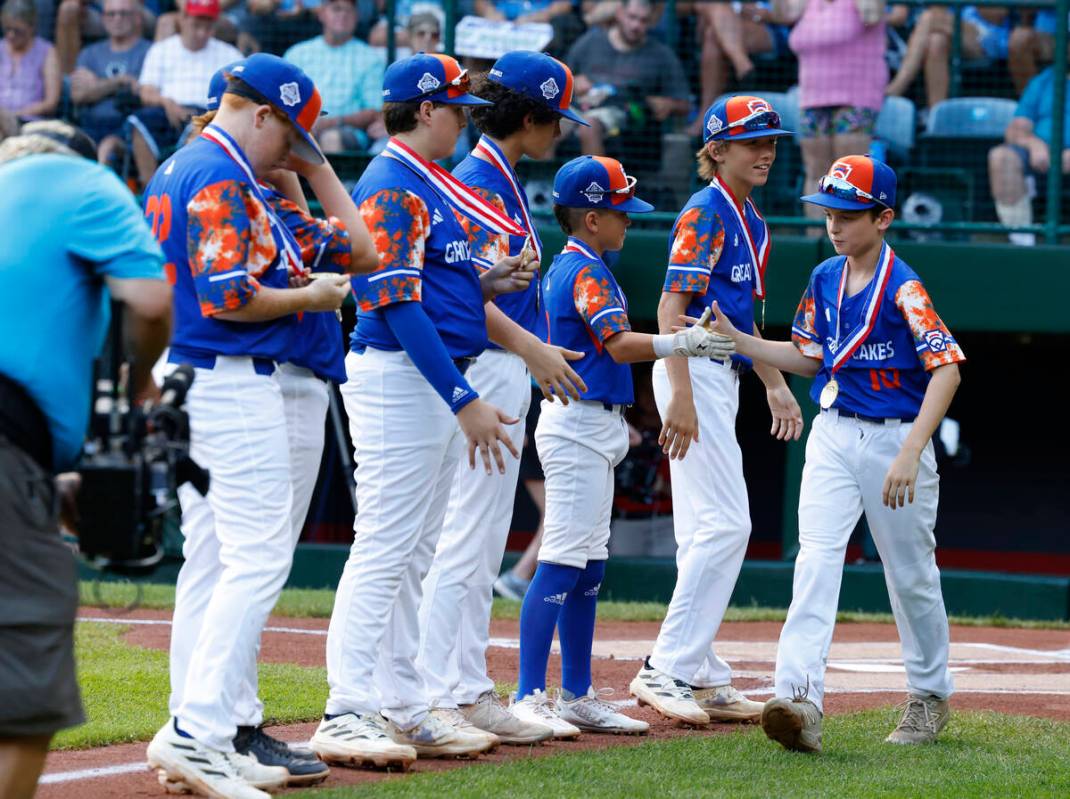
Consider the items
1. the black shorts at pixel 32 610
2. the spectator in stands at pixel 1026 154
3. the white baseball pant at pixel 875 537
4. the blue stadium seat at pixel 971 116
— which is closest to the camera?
the black shorts at pixel 32 610

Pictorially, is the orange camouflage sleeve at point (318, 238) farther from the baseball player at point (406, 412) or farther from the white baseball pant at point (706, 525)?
the white baseball pant at point (706, 525)

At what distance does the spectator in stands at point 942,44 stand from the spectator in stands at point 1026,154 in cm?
43

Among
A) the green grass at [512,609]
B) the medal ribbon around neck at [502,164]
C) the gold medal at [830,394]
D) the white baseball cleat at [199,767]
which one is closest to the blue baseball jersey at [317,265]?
the medal ribbon around neck at [502,164]

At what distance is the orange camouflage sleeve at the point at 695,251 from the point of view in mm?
5438

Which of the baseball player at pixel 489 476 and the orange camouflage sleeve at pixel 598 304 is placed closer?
the baseball player at pixel 489 476

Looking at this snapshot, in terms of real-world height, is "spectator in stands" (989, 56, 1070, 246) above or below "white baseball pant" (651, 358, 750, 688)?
above

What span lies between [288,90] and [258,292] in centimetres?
55

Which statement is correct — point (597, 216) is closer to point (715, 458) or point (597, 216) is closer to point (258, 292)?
point (715, 458)

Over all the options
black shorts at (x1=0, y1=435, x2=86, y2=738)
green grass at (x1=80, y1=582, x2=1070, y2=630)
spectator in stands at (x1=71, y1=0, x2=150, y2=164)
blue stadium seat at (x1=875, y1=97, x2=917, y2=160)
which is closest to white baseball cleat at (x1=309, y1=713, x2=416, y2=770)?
black shorts at (x1=0, y1=435, x2=86, y2=738)

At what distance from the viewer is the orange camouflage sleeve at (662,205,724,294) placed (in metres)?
5.44

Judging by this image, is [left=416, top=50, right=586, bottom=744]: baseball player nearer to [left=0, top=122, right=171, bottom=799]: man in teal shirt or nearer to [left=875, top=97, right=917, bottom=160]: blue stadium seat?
[left=0, top=122, right=171, bottom=799]: man in teal shirt

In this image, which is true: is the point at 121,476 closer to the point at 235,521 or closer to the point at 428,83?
the point at 235,521

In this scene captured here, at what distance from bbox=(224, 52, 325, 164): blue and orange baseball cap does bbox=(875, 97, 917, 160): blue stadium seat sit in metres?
6.80

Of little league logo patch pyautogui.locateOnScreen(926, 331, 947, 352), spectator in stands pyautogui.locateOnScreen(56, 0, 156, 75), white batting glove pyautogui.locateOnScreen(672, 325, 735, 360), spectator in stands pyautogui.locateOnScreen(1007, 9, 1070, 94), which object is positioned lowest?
white batting glove pyautogui.locateOnScreen(672, 325, 735, 360)
